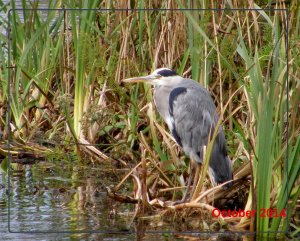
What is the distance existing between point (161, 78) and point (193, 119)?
369 mm

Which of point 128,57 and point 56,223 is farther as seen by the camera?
point 128,57

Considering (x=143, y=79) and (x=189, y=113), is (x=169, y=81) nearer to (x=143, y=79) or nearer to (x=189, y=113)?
(x=143, y=79)

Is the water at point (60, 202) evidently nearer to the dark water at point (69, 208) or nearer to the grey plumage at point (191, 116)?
the dark water at point (69, 208)

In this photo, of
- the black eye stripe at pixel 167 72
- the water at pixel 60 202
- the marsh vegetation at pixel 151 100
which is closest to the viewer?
the marsh vegetation at pixel 151 100

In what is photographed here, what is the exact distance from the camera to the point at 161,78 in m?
5.49

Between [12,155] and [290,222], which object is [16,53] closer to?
[12,155]

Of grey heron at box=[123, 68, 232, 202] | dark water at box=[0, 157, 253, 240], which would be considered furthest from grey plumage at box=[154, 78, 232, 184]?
dark water at box=[0, 157, 253, 240]

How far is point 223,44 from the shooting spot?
4988mm

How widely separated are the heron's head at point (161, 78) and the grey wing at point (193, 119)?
0.08 metres

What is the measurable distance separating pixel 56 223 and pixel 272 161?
1302mm

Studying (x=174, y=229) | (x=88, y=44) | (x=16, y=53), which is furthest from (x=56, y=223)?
(x=16, y=53)

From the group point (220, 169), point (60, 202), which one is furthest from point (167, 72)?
point (60, 202)

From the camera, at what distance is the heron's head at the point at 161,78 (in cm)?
543

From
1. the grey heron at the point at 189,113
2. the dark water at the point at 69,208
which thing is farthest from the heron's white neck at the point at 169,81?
the dark water at the point at 69,208
